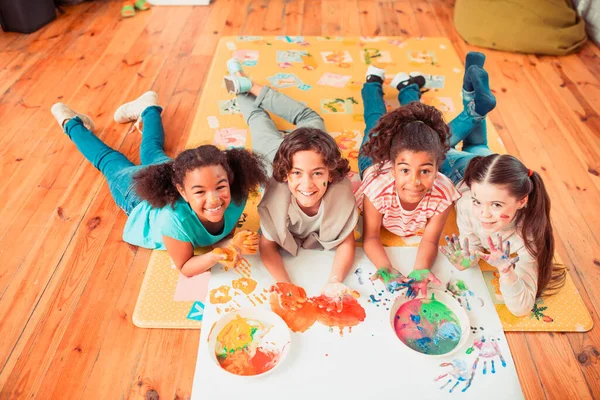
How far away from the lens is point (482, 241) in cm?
157

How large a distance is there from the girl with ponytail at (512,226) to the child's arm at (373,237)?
213mm

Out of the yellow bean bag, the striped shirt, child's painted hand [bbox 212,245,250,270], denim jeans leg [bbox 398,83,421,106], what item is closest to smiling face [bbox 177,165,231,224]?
child's painted hand [bbox 212,245,250,270]

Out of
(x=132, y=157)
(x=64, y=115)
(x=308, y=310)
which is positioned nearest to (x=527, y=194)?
(x=308, y=310)

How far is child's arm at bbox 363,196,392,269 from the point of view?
1562 millimetres

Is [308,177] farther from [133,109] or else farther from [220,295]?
[133,109]

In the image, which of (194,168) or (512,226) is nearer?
(194,168)

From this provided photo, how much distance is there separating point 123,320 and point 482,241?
45.4 inches

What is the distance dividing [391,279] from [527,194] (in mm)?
460

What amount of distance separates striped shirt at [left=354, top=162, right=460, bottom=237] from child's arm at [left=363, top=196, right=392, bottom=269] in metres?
0.03

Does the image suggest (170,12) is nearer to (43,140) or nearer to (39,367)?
(43,140)

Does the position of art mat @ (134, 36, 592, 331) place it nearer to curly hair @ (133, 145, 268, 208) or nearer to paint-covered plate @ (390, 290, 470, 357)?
paint-covered plate @ (390, 290, 470, 357)

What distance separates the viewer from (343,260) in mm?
1552

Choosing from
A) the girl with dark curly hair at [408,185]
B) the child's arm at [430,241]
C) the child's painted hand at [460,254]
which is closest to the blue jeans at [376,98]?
the girl with dark curly hair at [408,185]

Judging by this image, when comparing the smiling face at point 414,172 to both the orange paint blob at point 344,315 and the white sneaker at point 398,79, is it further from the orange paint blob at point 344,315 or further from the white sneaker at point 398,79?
the white sneaker at point 398,79
